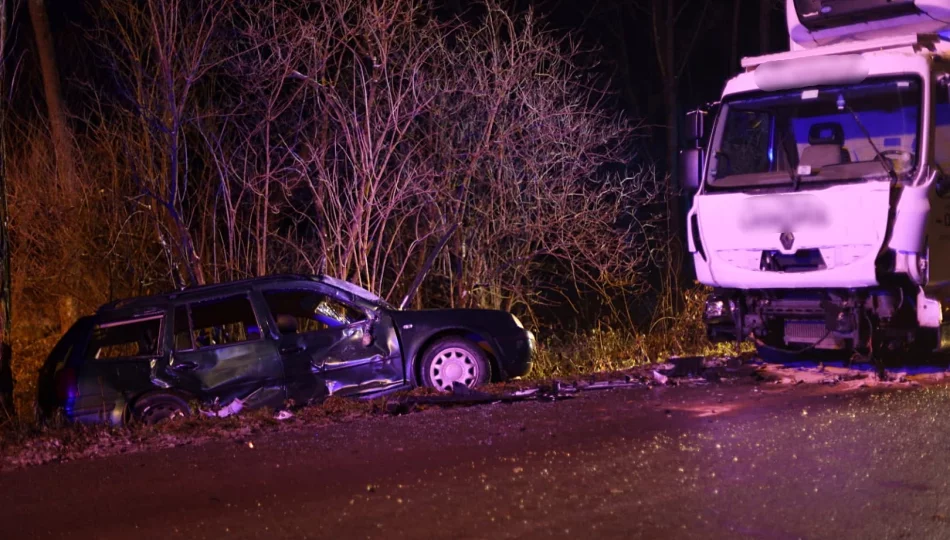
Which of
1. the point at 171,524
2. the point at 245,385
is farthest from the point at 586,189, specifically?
the point at 171,524

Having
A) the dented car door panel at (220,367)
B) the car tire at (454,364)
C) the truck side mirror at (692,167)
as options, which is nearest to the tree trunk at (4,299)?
the dented car door panel at (220,367)

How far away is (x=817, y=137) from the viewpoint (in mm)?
11117

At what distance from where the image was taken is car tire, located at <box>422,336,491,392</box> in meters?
10.7

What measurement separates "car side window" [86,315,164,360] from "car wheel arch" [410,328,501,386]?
255cm

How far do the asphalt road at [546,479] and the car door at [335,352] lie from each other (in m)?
1.23

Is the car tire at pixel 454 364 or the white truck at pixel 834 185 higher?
the white truck at pixel 834 185

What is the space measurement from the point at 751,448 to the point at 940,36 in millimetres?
5867

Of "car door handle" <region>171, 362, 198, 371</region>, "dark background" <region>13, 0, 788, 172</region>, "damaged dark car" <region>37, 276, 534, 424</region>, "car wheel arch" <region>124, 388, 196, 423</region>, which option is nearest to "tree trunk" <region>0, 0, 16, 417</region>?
"damaged dark car" <region>37, 276, 534, 424</region>

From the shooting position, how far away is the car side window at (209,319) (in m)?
10.4

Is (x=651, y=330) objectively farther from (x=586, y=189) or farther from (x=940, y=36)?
(x=940, y=36)

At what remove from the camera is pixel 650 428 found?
832 centimetres

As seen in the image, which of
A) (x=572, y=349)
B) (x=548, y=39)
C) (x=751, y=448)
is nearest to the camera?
(x=751, y=448)

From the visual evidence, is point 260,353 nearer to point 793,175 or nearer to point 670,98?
point 793,175

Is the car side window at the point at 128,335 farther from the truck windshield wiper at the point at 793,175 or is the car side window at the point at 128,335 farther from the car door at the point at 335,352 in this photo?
the truck windshield wiper at the point at 793,175
